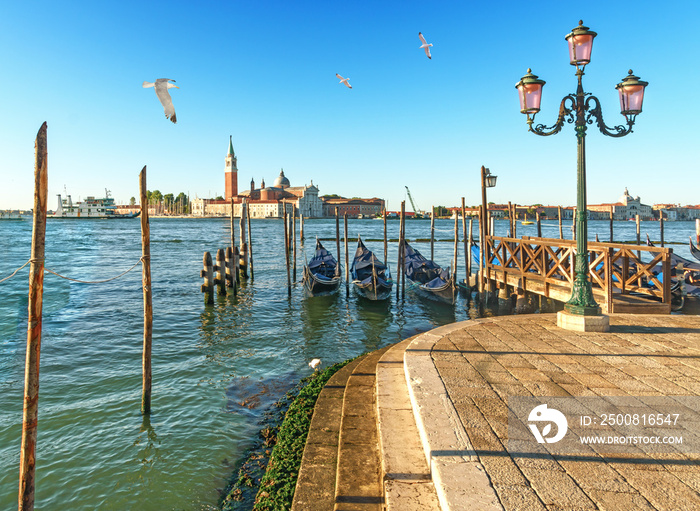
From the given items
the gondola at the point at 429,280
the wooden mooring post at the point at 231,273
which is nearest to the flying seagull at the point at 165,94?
the gondola at the point at 429,280

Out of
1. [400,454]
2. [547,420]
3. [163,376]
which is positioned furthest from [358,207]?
[400,454]

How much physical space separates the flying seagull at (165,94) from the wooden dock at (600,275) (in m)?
5.72

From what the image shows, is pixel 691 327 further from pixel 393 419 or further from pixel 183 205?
pixel 183 205

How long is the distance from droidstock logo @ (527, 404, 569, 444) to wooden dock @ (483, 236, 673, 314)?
397 centimetres

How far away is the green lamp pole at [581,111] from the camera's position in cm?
457

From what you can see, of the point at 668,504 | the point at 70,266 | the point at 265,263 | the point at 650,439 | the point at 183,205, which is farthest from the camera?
the point at 183,205

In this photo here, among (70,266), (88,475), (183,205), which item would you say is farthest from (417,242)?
(183,205)

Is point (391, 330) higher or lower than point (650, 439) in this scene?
lower

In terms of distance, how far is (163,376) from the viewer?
610cm

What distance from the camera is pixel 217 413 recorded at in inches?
191

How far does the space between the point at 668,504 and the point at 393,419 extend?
4.87 feet

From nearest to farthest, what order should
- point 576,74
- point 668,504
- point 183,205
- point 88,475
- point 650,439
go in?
point 668,504, point 650,439, point 88,475, point 576,74, point 183,205

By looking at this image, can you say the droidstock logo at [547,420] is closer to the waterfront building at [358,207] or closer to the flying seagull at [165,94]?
the flying seagull at [165,94]

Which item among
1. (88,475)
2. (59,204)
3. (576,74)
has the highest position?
(59,204)
